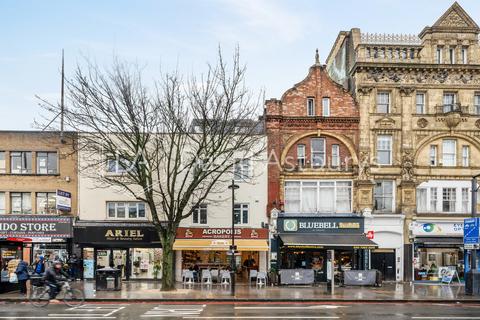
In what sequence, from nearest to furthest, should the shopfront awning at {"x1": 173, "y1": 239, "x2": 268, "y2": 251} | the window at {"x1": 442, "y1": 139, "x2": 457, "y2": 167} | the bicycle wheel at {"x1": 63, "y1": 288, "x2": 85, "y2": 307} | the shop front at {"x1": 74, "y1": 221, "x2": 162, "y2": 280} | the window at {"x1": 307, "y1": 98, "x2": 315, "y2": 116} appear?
the bicycle wheel at {"x1": 63, "y1": 288, "x2": 85, "y2": 307} < the shopfront awning at {"x1": 173, "y1": 239, "x2": 268, "y2": 251} < the shop front at {"x1": 74, "y1": 221, "x2": 162, "y2": 280} < the window at {"x1": 442, "y1": 139, "x2": 457, "y2": 167} < the window at {"x1": 307, "y1": 98, "x2": 315, "y2": 116}

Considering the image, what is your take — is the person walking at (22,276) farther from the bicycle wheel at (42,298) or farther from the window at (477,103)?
the window at (477,103)

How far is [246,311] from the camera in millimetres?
21609

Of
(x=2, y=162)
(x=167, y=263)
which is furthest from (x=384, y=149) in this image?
(x=2, y=162)

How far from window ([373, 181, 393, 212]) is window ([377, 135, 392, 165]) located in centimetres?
138

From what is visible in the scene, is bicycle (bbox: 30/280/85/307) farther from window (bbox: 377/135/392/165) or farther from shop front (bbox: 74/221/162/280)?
window (bbox: 377/135/392/165)

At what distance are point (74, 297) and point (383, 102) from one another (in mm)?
22855

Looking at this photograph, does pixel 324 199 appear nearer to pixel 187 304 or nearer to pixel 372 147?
pixel 372 147

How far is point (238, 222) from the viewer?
37531 millimetres

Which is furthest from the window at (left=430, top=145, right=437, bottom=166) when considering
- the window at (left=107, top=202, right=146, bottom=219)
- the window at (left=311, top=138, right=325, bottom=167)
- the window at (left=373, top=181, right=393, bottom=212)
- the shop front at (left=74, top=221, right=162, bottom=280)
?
the window at (left=107, top=202, right=146, bottom=219)

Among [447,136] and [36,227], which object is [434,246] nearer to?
[447,136]

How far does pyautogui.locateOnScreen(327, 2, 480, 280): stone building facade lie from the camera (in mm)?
37531

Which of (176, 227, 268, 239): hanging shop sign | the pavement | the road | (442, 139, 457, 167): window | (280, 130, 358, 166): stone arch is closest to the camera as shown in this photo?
the road

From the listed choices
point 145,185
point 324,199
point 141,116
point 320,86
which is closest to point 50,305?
point 145,185

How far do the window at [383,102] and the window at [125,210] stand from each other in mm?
15858
